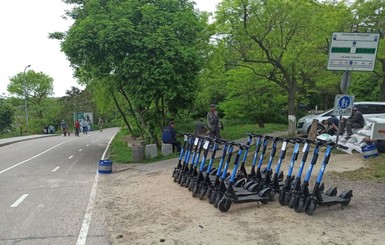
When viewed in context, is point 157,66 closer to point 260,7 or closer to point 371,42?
point 260,7

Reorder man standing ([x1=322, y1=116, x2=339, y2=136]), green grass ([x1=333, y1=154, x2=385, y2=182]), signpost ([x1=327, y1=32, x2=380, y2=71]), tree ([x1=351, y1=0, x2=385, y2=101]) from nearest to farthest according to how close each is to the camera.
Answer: green grass ([x1=333, y1=154, x2=385, y2=182])
signpost ([x1=327, y1=32, x2=380, y2=71])
man standing ([x1=322, y1=116, x2=339, y2=136])
tree ([x1=351, y1=0, x2=385, y2=101])

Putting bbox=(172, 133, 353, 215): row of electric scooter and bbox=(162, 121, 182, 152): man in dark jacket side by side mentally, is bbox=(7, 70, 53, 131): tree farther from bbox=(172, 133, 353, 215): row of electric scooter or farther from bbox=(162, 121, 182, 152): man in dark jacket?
bbox=(172, 133, 353, 215): row of electric scooter

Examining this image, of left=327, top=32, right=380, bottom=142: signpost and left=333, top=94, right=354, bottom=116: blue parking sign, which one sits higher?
left=327, top=32, right=380, bottom=142: signpost

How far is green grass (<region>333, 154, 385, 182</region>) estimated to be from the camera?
9172mm

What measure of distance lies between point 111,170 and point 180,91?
4.92 metres

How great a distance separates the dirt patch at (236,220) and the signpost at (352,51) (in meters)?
3.00

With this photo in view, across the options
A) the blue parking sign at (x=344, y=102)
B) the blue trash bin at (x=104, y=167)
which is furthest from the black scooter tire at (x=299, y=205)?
the blue trash bin at (x=104, y=167)

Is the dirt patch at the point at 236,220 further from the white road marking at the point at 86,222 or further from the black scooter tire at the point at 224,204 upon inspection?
the white road marking at the point at 86,222

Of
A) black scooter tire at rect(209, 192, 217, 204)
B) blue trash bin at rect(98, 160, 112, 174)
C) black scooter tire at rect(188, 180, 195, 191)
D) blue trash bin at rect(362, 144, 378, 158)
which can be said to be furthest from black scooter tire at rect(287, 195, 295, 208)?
blue trash bin at rect(98, 160, 112, 174)

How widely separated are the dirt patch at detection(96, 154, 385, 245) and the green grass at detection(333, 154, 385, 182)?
0.49 metres

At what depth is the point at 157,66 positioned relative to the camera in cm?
1521

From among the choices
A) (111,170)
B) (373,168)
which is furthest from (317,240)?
(111,170)

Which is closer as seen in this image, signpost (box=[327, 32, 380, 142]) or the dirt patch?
the dirt patch

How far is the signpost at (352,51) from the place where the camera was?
31.0 ft
